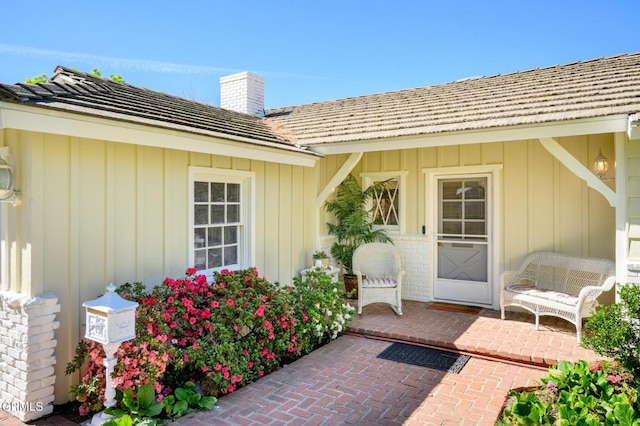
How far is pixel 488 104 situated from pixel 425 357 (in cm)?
405

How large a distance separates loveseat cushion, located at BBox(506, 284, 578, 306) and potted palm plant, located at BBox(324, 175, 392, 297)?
250cm

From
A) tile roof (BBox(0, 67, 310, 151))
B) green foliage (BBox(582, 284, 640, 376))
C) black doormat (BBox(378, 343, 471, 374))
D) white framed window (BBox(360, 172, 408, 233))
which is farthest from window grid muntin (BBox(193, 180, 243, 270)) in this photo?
green foliage (BBox(582, 284, 640, 376))

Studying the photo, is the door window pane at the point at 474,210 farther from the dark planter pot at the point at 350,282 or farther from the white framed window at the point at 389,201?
the dark planter pot at the point at 350,282

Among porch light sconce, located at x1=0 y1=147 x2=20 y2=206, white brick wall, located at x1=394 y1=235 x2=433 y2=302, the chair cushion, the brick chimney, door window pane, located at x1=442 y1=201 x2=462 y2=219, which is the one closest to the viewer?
porch light sconce, located at x1=0 y1=147 x2=20 y2=206

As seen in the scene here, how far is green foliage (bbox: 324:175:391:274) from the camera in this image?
26.7ft

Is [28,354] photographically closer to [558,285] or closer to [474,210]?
[474,210]

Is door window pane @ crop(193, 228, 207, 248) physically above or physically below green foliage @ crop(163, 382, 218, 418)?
above

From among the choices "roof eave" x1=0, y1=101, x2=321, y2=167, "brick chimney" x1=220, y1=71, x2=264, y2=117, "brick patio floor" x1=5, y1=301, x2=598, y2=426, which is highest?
"brick chimney" x1=220, y1=71, x2=264, y2=117

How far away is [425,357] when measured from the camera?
5371mm

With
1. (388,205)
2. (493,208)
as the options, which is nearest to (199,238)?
(388,205)

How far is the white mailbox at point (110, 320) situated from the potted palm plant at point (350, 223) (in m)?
4.83

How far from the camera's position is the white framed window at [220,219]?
558 cm

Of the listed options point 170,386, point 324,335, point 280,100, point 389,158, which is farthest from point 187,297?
point 280,100

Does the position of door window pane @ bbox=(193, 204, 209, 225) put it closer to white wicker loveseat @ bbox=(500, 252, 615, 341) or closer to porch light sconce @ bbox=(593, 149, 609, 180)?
white wicker loveseat @ bbox=(500, 252, 615, 341)
